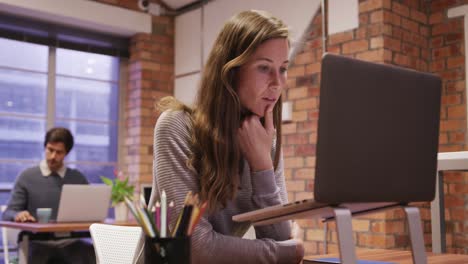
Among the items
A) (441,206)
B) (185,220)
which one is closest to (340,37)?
(441,206)

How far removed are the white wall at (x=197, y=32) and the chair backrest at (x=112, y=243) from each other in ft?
9.14

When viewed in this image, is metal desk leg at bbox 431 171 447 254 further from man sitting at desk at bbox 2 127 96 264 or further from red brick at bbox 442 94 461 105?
man sitting at desk at bbox 2 127 96 264

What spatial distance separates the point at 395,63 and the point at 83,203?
2.24m

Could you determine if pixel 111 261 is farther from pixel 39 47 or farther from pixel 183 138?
pixel 39 47

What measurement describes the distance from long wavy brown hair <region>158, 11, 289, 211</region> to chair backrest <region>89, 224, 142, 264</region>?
1.75ft

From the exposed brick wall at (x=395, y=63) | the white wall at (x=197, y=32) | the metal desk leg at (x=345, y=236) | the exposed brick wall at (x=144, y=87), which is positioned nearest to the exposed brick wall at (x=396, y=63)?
the exposed brick wall at (x=395, y=63)

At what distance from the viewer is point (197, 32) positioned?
5086 mm

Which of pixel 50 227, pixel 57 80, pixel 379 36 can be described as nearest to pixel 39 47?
pixel 57 80

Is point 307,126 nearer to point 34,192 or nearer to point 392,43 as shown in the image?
point 392,43

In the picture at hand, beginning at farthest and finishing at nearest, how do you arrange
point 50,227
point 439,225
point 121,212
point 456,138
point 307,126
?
point 121,212
point 307,126
point 456,138
point 50,227
point 439,225

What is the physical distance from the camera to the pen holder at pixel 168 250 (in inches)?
32.9

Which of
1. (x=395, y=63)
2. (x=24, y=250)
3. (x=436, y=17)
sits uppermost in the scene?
(x=436, y=17)

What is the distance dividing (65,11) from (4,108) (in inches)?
39.0

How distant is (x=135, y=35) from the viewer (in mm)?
5223
